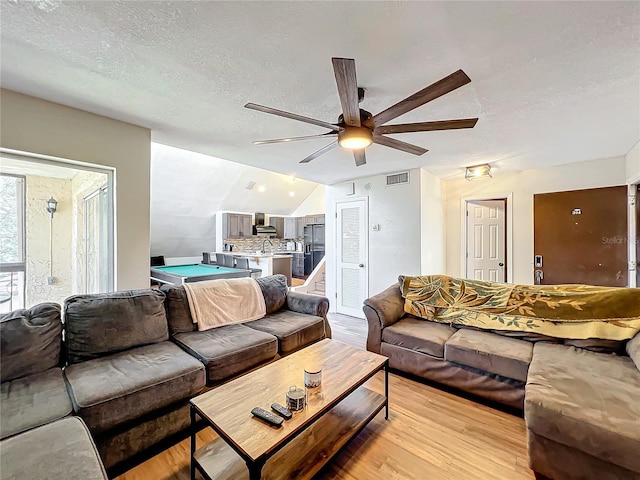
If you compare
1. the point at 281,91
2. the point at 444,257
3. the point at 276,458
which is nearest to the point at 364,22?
the point at 281,91

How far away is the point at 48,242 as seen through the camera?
7.95 ft

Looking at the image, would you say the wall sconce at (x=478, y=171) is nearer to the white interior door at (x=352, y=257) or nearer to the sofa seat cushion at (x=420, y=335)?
the white interior door at (x=352, y=257)

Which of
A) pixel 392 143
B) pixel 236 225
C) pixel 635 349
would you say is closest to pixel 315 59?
pixel 392 143

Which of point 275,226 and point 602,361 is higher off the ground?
point 275,226

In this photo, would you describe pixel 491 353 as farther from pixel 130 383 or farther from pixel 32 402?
pixel 32 402

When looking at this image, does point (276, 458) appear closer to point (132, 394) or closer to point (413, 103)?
point (132, 394)

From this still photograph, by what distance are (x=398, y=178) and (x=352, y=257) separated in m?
1.54

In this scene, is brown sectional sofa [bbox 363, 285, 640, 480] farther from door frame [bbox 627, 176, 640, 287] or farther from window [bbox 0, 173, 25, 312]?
window [bbox 0, 173, 25, 312]

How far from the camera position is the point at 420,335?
2531 mm

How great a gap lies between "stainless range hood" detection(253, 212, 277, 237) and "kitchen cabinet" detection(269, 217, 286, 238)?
0.38 metres

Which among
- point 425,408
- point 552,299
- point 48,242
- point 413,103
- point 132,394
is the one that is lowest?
point 425,408

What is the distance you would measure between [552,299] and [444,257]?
2.41m

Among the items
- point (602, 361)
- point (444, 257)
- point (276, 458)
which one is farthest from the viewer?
point (444, 257)

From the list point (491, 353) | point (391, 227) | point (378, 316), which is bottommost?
point (491, 353)
